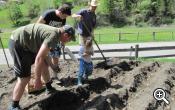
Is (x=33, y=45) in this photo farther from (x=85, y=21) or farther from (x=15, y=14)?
(x=15, y=14)

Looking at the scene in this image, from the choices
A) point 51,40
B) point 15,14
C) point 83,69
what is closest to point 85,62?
point 83,69

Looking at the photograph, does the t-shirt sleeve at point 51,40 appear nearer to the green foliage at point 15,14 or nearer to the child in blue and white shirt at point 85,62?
the child in blue and white shirt at point 85,62

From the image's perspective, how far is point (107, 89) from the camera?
32.1 ft

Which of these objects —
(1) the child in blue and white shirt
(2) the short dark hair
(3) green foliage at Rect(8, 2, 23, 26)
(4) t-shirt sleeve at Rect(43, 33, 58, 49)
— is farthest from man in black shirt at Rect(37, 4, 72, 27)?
(3) green foliage at Rect(8, 2, 23, 26)

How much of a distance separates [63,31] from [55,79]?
2.83 metres

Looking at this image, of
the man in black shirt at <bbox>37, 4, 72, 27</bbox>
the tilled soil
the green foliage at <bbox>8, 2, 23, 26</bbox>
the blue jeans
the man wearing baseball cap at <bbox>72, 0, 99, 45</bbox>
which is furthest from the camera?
the green foliage at <bbox>8, 2, 23, 26</bbox>

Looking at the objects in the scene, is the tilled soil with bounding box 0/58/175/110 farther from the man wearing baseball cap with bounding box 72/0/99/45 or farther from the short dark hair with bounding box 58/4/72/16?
the short dark hair with bounding box 58/4/72/16

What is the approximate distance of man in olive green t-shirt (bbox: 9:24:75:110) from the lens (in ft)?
24.8

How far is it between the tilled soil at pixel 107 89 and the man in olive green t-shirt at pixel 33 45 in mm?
683

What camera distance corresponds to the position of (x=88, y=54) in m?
10.1

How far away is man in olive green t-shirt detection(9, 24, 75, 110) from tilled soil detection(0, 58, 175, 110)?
0.68 metres

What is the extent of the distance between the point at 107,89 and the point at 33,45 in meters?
2.49

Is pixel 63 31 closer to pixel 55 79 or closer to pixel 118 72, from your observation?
pixel 55 79

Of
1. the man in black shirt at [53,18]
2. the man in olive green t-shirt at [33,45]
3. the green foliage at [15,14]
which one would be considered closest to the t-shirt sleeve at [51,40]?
the man in olive green t-shirt at [33,45]
